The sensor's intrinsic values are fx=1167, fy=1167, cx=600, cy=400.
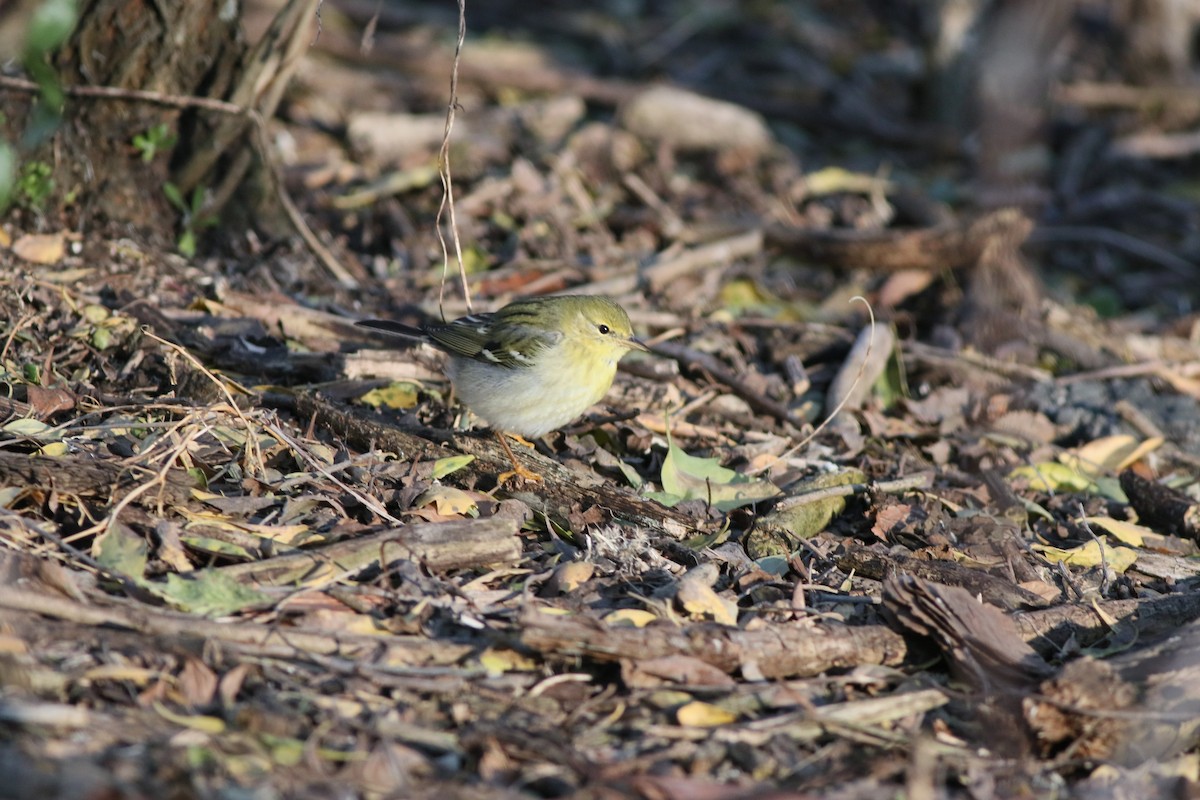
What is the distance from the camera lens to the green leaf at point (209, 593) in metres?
3.75

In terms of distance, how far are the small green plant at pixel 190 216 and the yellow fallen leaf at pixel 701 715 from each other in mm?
4265

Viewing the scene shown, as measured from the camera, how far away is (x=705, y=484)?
532 centimetres

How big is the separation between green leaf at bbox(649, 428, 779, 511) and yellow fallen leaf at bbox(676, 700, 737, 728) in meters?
1.46

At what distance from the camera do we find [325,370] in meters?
5.85

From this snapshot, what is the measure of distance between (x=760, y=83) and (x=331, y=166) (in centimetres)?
453

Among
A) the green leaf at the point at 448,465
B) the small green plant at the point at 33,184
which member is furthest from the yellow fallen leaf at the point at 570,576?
the small green plant at the point at 33,184

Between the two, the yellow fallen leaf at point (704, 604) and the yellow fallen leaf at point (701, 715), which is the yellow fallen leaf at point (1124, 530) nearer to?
the yellow fallen leaf at point (704, 604)

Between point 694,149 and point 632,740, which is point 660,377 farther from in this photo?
point 694,149

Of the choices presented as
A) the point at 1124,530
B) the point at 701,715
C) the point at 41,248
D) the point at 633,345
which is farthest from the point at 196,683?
the point at 1124,530

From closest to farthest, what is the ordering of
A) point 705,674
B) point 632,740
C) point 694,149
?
1. point 632,740
2. point 705,674
3. point 694,149

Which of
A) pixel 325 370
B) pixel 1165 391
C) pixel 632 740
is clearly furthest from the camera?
pixel 1165 391

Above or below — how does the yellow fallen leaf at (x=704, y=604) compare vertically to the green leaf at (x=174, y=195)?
below

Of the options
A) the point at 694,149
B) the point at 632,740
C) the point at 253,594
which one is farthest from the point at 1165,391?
the point at 253,594

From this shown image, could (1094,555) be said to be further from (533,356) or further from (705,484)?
(533,356)
